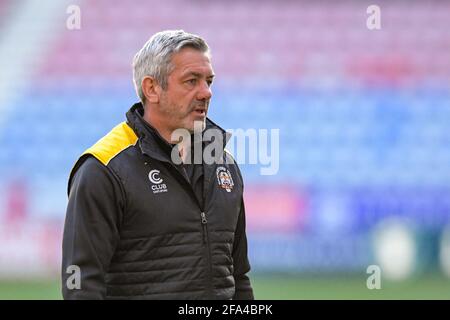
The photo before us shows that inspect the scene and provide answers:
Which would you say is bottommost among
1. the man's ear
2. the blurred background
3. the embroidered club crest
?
the embroidered club crest

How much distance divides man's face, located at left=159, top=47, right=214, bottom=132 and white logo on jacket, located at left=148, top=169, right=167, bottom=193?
0.17 metres

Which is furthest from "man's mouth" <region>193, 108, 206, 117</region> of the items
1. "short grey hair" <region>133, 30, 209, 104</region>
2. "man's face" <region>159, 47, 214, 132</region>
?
"short grey hair" <region>133, 30, 209, 104</region>

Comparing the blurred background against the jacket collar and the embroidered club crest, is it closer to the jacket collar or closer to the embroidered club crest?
the embroidered club crest

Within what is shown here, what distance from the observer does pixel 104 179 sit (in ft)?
7.50

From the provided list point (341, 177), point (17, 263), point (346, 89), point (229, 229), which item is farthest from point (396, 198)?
point (229, 229)

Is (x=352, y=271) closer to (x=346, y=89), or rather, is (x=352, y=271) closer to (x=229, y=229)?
(x=346, y=89)

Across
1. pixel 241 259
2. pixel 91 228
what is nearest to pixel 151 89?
pixel 91 228

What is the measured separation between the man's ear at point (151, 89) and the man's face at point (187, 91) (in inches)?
0.7

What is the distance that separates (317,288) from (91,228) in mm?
5394

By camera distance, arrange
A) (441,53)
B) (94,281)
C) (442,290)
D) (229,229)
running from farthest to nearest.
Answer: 1. (441,53)
2. (442,290)
3. (229,229)
4. (94,281)

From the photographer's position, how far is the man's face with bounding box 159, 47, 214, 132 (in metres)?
2.43

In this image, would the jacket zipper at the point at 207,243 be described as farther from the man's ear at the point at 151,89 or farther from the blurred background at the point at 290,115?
the blurred background at the point at 290,115

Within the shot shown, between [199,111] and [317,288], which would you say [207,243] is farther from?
[317,288]

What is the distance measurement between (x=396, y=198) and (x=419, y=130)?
84 cm
